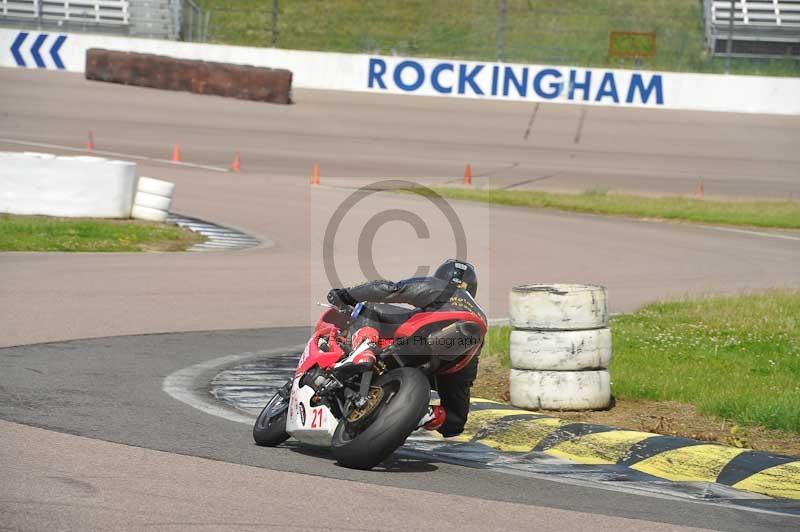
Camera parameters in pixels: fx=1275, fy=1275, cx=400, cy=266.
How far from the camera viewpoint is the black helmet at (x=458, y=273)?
7039 mm

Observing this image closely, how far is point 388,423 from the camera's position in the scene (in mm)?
6570

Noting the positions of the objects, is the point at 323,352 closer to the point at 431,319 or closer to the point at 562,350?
the point at 431,319

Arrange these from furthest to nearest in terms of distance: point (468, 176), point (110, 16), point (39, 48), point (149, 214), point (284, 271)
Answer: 1. point (110, 16)
2. point (39, 48)
3. point (468, 176)
4. point (149, 214)
5. point (284, 271)

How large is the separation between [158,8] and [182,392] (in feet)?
125

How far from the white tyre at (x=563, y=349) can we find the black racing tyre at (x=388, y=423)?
2.09 metres

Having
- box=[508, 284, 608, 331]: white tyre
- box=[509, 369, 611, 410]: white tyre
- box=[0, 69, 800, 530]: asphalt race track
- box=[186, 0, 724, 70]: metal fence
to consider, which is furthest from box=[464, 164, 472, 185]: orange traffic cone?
box=[509, 369, 611, 410]: white tyre

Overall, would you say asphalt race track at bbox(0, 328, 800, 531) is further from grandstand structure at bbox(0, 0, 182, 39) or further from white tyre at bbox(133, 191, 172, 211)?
grandstand structure at bbox(0, 0, 182, 39)

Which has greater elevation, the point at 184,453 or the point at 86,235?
the point at 86,235

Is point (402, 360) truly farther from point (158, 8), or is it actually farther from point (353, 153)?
point (158, 8)

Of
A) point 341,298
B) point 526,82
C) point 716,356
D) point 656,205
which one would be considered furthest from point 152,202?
point 526,82

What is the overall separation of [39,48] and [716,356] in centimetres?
3511

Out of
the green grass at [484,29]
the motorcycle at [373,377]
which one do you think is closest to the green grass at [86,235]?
the motorcycle at [373,377]

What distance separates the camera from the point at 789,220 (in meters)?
25.9

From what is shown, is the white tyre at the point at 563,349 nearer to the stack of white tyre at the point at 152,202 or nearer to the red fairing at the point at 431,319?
the red fairing at the point at 431,319
